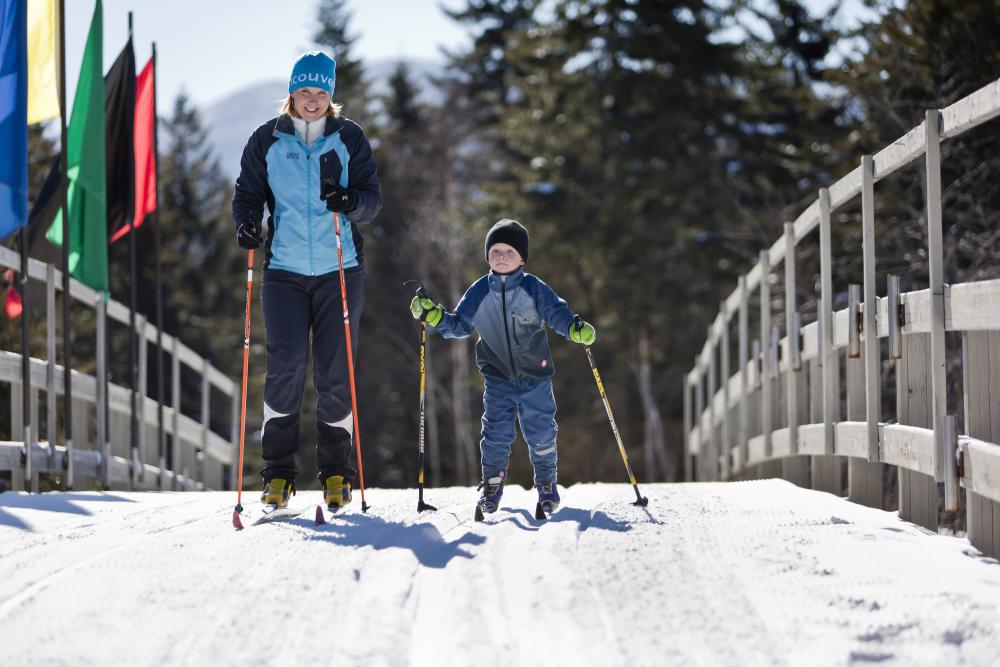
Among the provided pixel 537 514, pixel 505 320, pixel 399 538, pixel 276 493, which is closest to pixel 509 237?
pixel 505 320

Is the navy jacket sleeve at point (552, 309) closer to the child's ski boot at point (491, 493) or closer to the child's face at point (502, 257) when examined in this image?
the child's face at point (502, 257)

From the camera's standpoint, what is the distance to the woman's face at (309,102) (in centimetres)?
530

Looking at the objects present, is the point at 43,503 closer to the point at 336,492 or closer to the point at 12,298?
the point at 336,492

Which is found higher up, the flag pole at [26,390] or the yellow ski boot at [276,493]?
the flag pole at [26,390]

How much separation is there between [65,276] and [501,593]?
503 cm

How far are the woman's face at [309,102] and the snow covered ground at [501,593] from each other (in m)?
1.72

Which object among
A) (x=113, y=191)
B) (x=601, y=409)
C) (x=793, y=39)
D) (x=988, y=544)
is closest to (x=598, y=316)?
(x=601, y=409)

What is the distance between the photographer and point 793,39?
79.2ft

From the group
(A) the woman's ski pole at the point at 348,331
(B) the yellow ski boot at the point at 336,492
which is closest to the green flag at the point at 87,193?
(A) the woman's ski pole at the point at 348,331

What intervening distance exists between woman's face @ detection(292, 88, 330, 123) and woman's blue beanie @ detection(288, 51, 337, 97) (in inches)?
1.0

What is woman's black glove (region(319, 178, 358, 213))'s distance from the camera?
5.17 meters

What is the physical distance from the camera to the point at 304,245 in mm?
5391

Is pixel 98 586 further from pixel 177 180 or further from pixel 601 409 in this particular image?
pixel 177 180

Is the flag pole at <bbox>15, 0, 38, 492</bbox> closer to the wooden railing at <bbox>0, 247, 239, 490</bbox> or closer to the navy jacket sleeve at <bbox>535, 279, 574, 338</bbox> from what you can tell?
the wooden railing at <bbox>0, 247, 239, 490</bbox>
